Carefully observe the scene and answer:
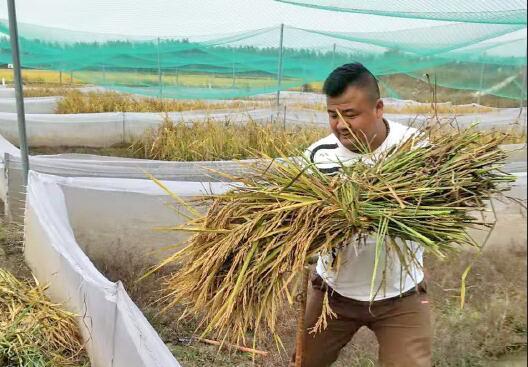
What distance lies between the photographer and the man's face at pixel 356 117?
1.79 m

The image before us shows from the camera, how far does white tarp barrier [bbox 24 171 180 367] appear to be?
186 cm

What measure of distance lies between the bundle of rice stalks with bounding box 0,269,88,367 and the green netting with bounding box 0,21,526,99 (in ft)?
12.5

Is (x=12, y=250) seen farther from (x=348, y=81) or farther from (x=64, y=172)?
(x=348, y=81)

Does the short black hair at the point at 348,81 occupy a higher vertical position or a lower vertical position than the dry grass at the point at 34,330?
higher

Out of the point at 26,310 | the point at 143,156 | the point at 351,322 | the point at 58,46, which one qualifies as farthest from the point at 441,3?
the point at 58,46

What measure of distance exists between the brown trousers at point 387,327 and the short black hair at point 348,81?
615 mm

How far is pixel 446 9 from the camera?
340 cm

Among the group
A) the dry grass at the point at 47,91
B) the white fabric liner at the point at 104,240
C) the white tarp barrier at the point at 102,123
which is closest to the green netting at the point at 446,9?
the white fabric liner at the point at 104,240

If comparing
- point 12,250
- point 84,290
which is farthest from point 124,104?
point 84,290

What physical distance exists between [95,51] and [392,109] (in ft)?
13.8

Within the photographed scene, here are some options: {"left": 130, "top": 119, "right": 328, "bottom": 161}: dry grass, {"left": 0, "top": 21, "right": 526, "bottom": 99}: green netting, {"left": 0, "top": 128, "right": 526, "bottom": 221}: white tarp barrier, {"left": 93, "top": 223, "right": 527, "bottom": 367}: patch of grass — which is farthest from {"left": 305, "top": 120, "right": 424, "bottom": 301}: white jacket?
{"left": 130, "top": 119, "right": 328, "bottom": 161}: dry grass

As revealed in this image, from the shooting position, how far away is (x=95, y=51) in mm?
7660

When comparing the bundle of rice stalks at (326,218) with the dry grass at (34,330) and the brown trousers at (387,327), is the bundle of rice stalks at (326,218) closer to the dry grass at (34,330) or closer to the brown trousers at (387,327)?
the brown trousers at (387,327)

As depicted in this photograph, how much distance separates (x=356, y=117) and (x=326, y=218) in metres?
0.45
